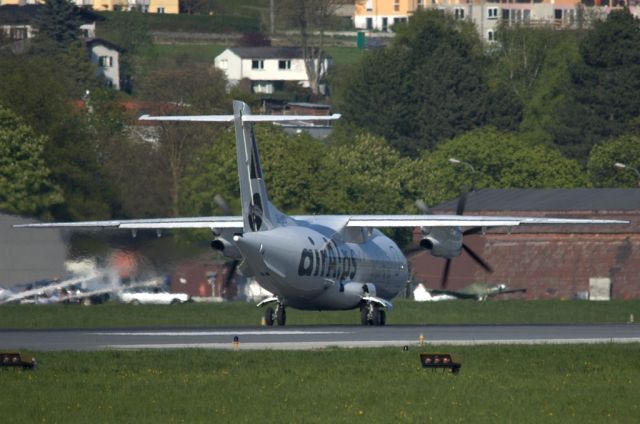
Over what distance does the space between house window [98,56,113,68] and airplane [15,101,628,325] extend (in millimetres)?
131750

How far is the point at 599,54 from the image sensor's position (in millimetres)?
145500

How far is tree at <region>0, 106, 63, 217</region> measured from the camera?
8238 centimetres

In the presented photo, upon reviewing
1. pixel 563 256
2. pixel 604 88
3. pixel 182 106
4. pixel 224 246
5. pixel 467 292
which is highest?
pixel 224 246

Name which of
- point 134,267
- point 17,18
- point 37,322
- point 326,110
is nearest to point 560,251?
point 134,267

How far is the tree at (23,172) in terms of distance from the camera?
82.4 metres

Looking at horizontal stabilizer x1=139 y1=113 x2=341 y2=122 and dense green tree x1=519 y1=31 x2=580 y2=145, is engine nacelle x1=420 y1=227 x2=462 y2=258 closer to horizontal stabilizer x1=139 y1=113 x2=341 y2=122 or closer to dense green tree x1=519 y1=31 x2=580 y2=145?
horizontal stabilizer x1=139 y1=113 x2=341 y2=122

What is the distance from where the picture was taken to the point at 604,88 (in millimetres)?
145000

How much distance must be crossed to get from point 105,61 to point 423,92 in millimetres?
44496

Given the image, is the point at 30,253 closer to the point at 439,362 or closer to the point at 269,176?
the point at 439,362

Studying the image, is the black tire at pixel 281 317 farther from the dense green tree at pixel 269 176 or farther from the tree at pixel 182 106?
the tree at pixel 182 106

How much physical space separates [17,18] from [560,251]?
110941 millimetres

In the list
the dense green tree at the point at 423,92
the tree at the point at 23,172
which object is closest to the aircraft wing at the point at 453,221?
the tree at the point at 23,172

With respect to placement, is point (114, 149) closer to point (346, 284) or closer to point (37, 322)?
point (37, 322)

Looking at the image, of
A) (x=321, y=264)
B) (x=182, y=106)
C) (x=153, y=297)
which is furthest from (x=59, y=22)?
(x=321, y=264)
